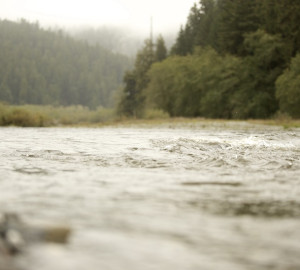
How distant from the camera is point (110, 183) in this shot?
6.78 meters

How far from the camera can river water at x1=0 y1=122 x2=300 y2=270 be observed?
3363 mm

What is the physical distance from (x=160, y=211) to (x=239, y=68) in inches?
1812

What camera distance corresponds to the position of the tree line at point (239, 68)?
142ft


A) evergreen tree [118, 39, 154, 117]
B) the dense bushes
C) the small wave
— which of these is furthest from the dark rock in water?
evergreen tree [118, 39, 154, 117]

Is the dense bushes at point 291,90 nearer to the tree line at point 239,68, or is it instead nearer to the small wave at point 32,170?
the tree line at point 239,68

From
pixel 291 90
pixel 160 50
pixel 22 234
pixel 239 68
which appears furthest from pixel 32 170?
pixel 160 50

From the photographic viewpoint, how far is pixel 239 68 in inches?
1930

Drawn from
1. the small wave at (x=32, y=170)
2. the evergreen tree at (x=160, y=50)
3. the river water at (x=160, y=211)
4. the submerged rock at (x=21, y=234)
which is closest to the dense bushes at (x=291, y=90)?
the river water at (x=160, y=211)

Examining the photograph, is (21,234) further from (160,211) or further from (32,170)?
(32,170)

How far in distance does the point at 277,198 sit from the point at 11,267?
12.3 feet

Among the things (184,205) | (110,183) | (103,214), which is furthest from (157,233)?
(110,183)

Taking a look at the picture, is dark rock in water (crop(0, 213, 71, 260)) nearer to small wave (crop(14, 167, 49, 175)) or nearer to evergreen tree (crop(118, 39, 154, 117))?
small wave (crop(14, 167, 49, 175))

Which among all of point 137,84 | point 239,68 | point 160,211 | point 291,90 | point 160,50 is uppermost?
point 160,50

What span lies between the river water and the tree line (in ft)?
106
